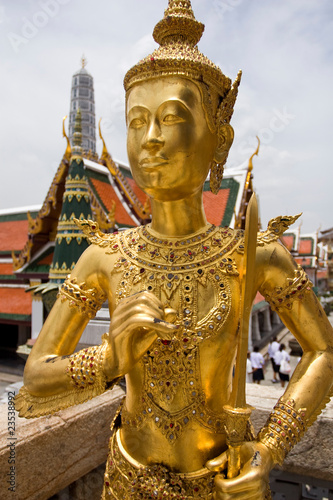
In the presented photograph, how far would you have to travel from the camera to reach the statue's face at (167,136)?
1551mm

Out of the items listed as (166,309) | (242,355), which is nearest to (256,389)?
(242,355)

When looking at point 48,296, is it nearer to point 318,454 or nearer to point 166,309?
point 318,454

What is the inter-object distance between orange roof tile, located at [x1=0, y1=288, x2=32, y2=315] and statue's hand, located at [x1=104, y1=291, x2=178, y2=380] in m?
8.02

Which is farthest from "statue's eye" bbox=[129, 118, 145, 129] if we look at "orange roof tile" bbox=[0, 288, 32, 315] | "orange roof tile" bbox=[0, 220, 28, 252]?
"orange roof tile" bbox=[0, 220, 28, 252]

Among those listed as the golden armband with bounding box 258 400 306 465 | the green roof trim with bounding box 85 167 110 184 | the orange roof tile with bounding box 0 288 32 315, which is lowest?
the orange roof tile with bounding box 0 288 32 315

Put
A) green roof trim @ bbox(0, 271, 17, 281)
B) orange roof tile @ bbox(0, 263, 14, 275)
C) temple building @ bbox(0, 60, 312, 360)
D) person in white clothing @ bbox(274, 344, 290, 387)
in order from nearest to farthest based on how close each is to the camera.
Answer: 1. temple building @ bbox(0, 60, 312, 360)
2. person in white clothing @ bbox(274, 344, 290, 387)
3. green roof trim @ bbox(0, 271, 17, 281)
4. orange roof tile @ bbox(0, 263, 14, 275)

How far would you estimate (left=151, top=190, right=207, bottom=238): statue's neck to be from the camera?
1.74 meters

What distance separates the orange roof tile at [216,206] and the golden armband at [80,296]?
7.33 m

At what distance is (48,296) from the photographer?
5242 millimetres

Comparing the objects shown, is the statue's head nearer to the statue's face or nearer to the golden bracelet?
the statue's face

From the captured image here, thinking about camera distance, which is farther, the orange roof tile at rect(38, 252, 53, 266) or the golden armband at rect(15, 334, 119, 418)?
the orange roof tile at rect(38, 252, 53, 266)

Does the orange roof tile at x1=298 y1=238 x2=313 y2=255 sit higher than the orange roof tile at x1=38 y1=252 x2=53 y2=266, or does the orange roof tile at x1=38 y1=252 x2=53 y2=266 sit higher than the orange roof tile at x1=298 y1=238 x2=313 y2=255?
the orange roof tile at x1=298 y1=238 x2=313 y2=255

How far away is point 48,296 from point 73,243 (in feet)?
2.59

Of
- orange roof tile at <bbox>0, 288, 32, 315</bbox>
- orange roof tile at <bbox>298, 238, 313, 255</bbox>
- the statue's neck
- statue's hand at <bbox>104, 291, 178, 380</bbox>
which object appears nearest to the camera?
statue's hand at <bbox>104, 291, 178, 380</bbox>
